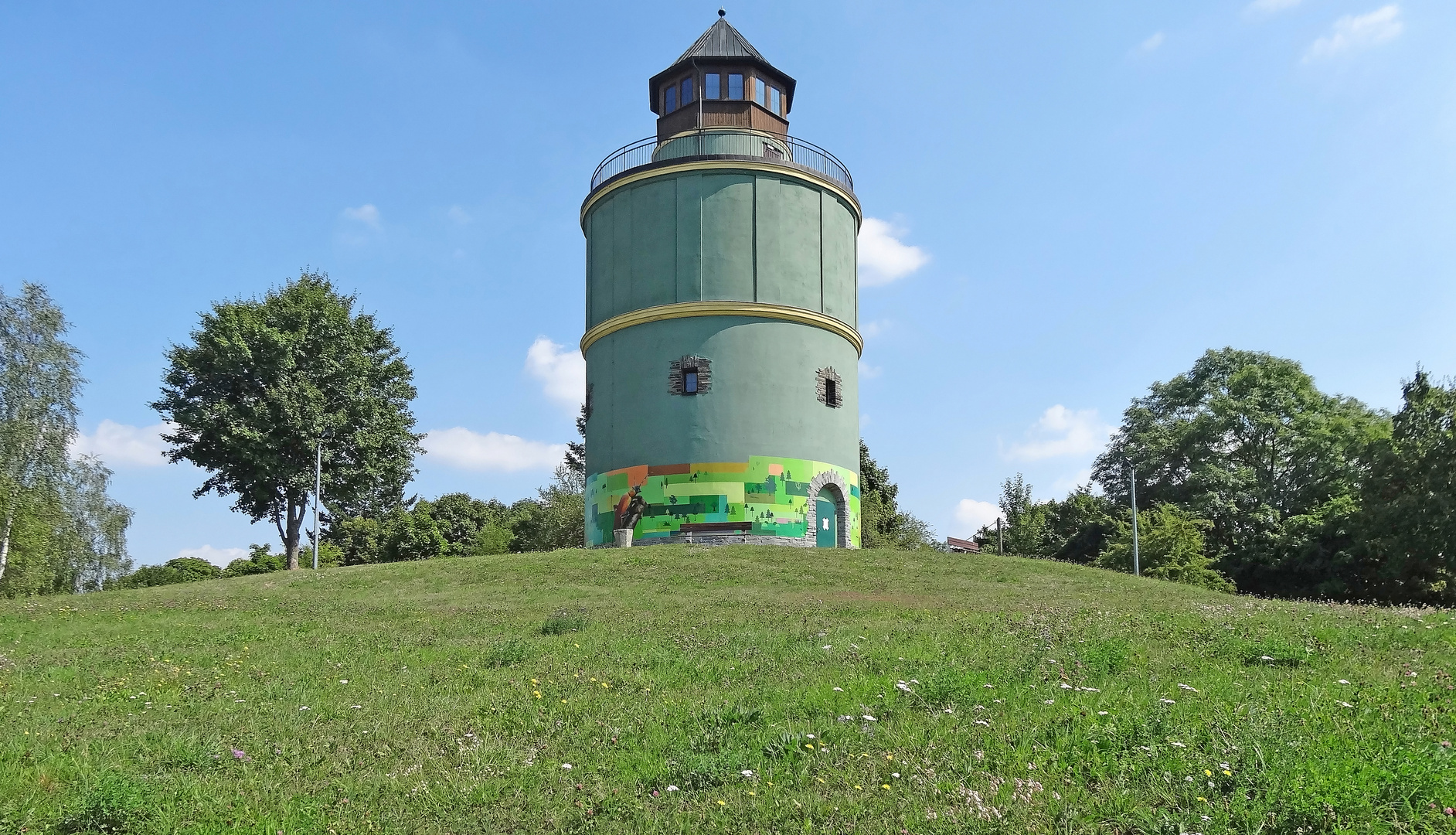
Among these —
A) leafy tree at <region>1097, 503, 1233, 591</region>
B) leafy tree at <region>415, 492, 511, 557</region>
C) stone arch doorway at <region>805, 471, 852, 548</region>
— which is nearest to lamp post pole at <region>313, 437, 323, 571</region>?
stone arch doorway at <region>805, 471, 852, 548</region>

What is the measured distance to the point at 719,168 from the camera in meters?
32.7

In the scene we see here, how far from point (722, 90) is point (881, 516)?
26.4 metres

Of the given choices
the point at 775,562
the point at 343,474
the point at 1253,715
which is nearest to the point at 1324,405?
the point at 775,562

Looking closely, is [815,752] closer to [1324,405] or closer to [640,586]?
[640,586]

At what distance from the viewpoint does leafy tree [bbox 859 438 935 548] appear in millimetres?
51562

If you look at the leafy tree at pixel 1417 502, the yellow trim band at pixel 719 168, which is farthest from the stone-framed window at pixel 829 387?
the leafy tree at pixel 1417 502

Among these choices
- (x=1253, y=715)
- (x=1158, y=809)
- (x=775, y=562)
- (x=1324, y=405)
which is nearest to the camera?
(x=1158, y=809)

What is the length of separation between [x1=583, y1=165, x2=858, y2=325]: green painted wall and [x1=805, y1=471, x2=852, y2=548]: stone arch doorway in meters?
5.84

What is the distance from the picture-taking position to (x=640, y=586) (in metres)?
21.2

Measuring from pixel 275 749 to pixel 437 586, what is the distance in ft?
50.1

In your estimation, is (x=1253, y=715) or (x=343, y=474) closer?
(x=1253, y=715)

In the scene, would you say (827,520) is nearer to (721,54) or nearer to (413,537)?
(721,54)

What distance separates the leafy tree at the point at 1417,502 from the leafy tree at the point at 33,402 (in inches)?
1984

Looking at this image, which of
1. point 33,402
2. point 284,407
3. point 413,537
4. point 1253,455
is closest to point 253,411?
point 284,407
